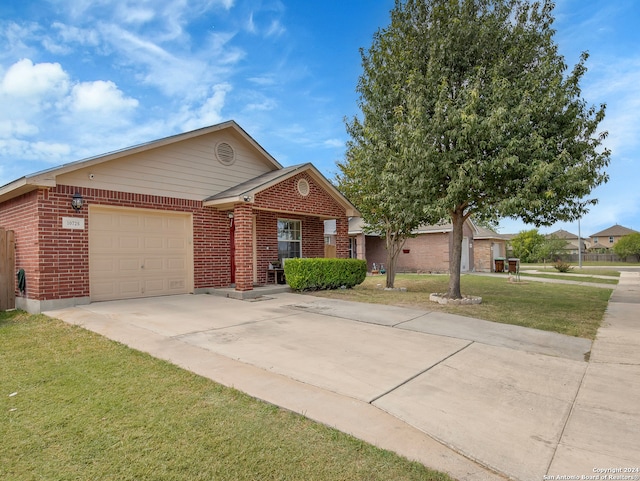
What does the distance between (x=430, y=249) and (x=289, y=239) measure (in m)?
14.7

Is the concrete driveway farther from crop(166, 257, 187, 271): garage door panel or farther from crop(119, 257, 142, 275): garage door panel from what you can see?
crop(166, 257, 187, 271): garage door panel

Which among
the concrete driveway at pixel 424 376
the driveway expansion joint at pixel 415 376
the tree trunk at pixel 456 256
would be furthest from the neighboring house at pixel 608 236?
the driveway expansion joint at pixel 415 376

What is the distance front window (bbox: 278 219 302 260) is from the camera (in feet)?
43.7

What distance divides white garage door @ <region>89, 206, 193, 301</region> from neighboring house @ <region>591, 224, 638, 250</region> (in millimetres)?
82142

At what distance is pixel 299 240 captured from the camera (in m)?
13.9

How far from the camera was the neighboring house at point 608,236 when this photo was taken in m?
69.9

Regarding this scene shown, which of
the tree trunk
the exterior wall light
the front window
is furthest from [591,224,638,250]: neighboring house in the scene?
the exterior wall light

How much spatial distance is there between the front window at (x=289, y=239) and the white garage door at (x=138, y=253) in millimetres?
3417

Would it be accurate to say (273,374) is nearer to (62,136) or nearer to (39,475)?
(39,475)

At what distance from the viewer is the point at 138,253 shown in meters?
9.90

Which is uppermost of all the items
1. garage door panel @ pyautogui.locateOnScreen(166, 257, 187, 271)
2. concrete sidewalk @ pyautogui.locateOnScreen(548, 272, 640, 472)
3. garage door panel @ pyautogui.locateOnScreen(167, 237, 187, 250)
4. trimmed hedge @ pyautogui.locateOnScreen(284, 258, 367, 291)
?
garage door panel @ pyautogui.locateOnScreen(167, 237, 187, 250)

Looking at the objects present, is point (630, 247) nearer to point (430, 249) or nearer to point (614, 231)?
point (614, 231)

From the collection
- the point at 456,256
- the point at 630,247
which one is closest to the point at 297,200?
the point at 456,256

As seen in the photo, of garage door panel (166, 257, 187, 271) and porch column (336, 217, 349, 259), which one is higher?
porch column (336, 217, 349, 259)
